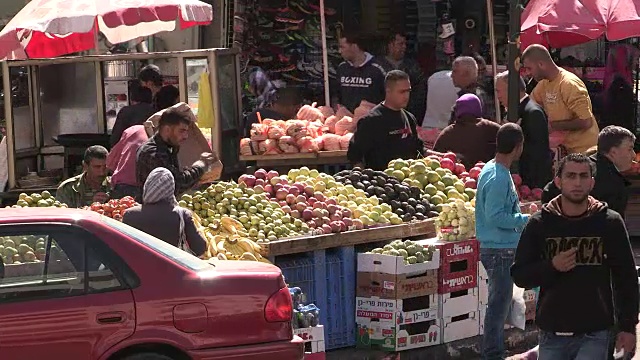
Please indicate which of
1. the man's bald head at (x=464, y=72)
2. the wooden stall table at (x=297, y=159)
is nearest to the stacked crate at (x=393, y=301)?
the wooden stall table at (x=297, y=159)

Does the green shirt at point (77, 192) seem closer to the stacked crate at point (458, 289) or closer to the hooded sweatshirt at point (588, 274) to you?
the stacked crate at point (458, 289)

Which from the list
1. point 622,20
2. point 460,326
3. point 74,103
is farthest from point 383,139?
point 74,103

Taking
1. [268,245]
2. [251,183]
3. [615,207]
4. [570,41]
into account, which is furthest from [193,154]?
[570,41]

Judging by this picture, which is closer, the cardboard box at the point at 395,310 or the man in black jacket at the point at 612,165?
the man in black jacket at the point at 612,165

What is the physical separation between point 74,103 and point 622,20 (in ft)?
18.7

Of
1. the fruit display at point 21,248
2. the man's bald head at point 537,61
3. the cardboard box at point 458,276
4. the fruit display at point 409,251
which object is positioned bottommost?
the cardboard box at point 458,276

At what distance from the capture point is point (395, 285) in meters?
10.3

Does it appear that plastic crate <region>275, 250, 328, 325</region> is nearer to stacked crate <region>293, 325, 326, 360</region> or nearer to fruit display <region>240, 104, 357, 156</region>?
stacked crate <region>293, 325, 326, 360</region>

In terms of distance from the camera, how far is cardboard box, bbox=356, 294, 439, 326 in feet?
33.9

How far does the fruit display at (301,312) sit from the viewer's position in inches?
373

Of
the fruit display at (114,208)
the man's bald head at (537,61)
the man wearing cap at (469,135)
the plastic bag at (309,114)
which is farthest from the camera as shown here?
the plastic bag at (309,114)

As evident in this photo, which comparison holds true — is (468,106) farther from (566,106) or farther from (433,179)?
(566,106)

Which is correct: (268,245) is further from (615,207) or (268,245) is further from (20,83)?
(20,83)

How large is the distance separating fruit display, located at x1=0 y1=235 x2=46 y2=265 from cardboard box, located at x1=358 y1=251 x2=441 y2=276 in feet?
11.4
